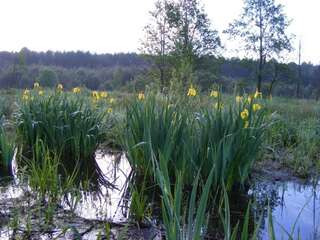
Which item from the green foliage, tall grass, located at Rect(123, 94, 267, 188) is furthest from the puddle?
the green foliage

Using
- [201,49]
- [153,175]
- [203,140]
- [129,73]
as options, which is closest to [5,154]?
[153,175]

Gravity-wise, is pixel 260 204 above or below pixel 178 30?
below

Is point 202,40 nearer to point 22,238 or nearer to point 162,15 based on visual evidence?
point 162,15

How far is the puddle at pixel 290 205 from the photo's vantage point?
8.36 ft

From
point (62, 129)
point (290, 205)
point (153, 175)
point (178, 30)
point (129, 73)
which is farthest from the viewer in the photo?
point (129, 73)

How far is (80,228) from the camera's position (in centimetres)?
236

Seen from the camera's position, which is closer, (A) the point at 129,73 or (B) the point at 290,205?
(B) the point at 290,205

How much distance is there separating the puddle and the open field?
12 millimetres

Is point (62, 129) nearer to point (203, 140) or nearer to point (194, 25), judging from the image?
point (203, 140)

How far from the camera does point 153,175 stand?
342 cm

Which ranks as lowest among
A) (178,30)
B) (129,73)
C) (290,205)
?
(290,205)

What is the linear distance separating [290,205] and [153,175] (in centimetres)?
123

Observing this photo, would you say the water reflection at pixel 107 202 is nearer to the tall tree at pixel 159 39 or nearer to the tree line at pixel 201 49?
the tree line at pixel 201 49

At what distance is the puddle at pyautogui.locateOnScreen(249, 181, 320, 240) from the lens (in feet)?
8.36
